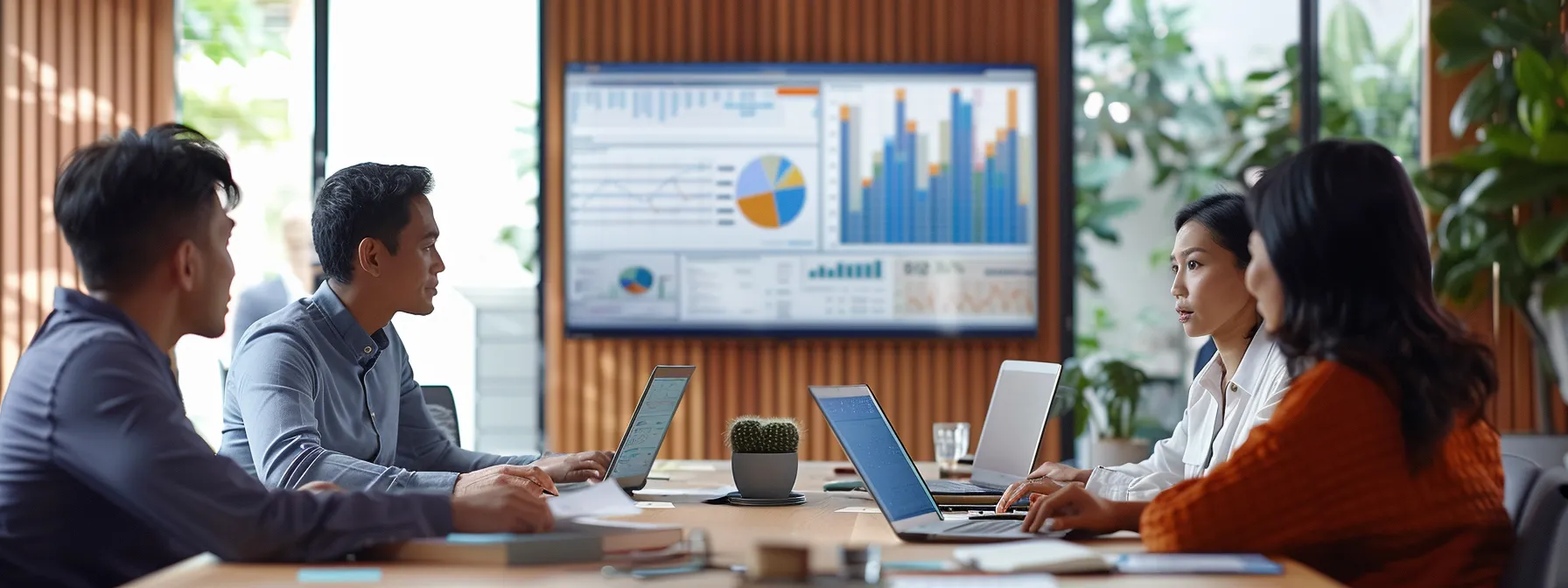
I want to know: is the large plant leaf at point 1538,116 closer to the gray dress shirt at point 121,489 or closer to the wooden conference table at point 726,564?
the wooden conference table at point 726,564

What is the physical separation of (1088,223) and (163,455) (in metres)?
4.13

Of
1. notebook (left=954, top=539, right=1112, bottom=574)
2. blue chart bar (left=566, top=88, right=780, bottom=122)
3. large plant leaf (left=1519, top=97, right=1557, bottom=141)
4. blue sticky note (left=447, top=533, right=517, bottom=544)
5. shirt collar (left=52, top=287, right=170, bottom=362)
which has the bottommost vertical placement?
notebook (left=954, top=539, right=1112, bottom=574)

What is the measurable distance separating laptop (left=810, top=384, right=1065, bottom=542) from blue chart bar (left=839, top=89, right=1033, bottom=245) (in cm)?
274

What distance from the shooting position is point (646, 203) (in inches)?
200

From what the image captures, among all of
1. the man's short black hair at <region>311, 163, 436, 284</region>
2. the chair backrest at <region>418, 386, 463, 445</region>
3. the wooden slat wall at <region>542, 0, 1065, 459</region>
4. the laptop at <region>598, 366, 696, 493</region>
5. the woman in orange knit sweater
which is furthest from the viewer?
the wooden slat wall at <region>542, 0, 1065, 459</region>

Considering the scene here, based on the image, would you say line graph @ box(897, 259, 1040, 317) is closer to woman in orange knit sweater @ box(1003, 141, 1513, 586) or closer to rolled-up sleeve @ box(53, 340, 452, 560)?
woman in orange knit sweater @ box(1003, 141, 1513, 586)

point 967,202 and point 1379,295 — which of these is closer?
point 1379,295

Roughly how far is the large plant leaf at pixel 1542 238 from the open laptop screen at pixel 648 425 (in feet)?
11.0

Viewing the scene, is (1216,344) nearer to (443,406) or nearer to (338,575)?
(338,575)

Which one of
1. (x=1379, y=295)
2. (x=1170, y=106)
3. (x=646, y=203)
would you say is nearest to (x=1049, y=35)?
(x=1170, y=106)

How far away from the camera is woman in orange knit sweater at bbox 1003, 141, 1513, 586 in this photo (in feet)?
5.64

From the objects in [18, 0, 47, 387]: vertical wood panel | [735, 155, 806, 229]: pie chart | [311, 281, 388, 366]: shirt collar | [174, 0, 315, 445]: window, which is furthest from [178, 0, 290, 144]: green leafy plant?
[311, 281, 388, 366]: shirt collar

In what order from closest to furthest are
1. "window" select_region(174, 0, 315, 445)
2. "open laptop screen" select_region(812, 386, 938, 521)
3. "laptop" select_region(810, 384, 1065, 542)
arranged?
"laptop" select_region(810, 384, 1065, 542) → "open laptop screen" select_region(812, 386, 938, 521) → "window" select_region(174, 0, 315, 445)

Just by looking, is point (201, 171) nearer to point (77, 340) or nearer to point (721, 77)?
point (77, 340)
